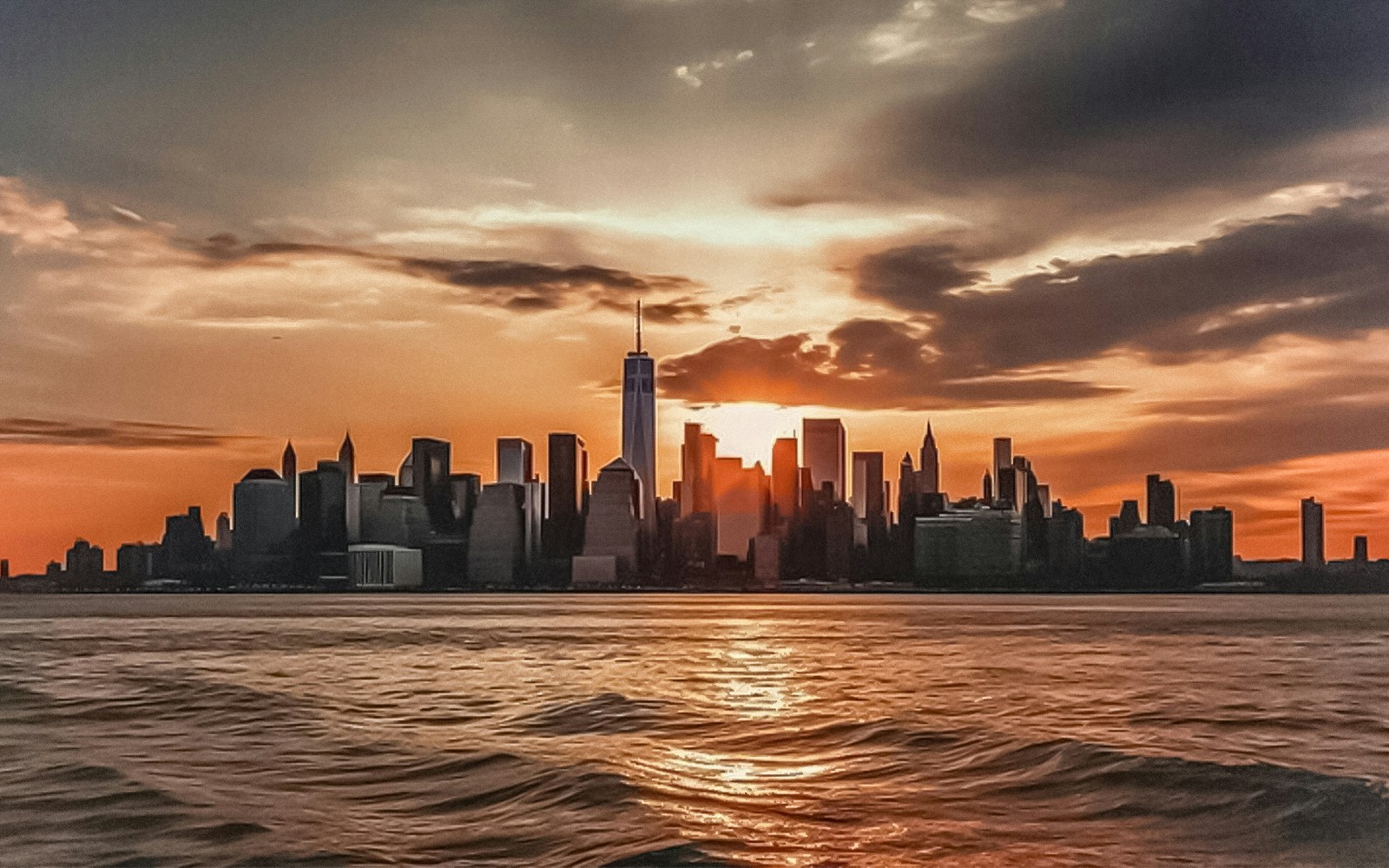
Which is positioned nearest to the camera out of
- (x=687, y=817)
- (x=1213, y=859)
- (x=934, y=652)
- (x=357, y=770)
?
(x=1213, y=859)

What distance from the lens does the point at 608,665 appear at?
7462 centimetres

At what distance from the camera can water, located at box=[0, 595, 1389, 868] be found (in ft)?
77.6

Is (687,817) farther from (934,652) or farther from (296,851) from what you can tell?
(934,652)

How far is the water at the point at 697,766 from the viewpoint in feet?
77.6

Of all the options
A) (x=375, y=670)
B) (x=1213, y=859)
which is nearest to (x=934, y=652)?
(x=375, y=670)

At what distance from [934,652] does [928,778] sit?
59.6 metres

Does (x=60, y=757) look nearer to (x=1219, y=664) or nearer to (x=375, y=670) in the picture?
(x=375, y=670)

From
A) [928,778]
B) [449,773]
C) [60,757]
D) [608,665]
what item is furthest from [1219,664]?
[60,757]

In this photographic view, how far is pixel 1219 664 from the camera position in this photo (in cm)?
Result: 7619

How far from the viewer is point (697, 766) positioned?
33.2 m

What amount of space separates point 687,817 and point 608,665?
49.6 meters

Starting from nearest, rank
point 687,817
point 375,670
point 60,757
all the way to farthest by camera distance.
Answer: point 687,817, point 60,757, point 375,670

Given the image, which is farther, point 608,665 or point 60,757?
point 608,665

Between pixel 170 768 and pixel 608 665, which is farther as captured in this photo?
pixel 608 665
